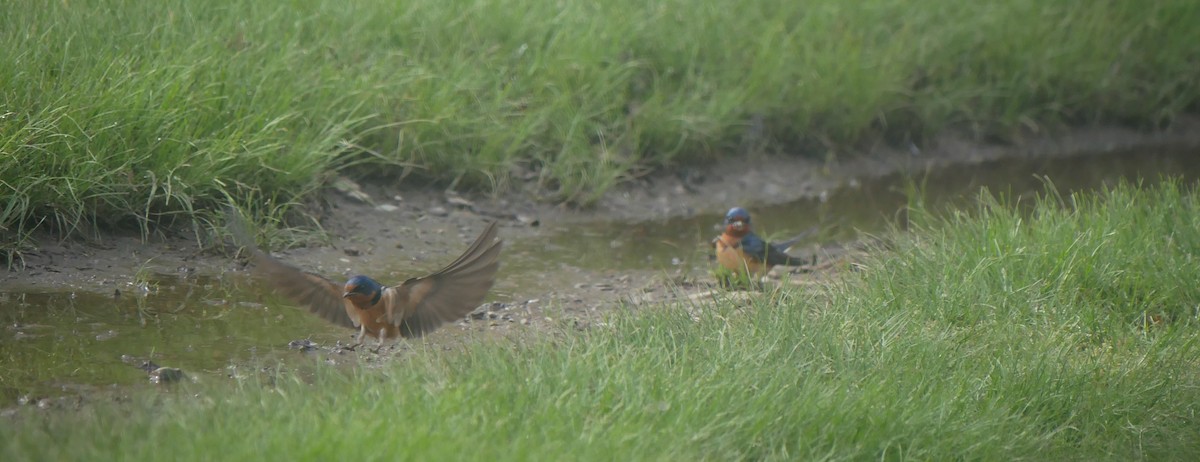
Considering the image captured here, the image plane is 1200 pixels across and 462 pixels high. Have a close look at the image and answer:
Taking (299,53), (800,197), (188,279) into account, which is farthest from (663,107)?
(188,279)

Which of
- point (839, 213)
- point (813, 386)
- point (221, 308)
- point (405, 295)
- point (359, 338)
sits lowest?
point (839, 213)

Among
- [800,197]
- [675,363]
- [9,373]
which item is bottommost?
[800,197]

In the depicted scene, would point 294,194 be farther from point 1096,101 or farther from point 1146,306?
point 1096,101

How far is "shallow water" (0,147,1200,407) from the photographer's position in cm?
402

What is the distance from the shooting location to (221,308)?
15.8 feet

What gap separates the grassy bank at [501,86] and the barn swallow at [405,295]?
1.28 meters

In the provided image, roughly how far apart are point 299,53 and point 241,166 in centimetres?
82

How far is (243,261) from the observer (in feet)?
17.5

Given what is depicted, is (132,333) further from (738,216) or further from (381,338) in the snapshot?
(738,216)

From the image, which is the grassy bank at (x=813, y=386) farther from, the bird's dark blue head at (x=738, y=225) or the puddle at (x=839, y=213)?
the puddle at (x=839, y=213)

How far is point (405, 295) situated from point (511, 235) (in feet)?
7.20

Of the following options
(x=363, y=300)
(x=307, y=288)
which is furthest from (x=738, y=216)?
(x=307, y=288)

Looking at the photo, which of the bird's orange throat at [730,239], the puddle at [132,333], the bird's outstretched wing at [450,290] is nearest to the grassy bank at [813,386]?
the bird's outstretched wing at [450,290]

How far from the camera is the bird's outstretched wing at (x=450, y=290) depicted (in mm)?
4180
